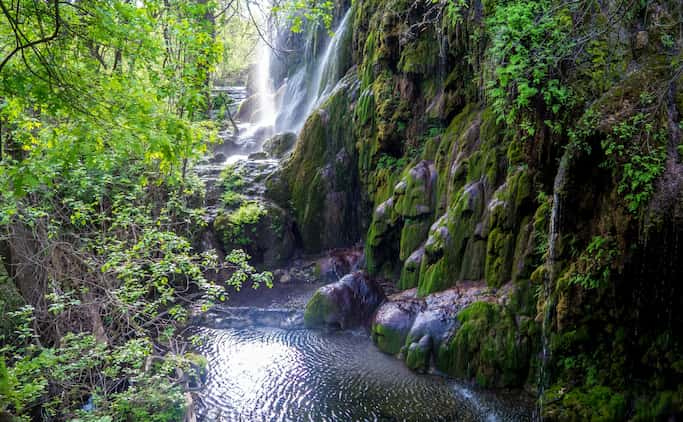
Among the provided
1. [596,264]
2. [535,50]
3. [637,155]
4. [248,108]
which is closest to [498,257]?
[596,264]

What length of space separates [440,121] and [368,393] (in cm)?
632

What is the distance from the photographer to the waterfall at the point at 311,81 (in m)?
14.8

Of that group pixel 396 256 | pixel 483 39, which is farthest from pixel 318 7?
pixel 396 256

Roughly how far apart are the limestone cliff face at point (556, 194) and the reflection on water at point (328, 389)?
0.69 metres

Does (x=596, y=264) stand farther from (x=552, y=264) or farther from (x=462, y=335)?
(x=462, y=335)

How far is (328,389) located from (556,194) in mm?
4545

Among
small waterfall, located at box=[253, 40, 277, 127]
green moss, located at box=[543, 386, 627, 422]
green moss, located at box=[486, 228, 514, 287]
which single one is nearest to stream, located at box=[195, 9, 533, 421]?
green moss, located at box=[543, 386, 627, 422]

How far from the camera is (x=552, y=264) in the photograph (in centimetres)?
551

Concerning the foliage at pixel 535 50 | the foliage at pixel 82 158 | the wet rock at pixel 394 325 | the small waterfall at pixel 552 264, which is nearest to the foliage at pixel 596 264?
the small waterfall at pixel 552 264

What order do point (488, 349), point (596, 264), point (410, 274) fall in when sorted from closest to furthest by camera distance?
point (596, 264), point (488, 349), point (410, 274)

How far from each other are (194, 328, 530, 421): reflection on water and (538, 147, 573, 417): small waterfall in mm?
556

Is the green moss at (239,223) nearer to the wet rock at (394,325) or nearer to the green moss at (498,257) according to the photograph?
the wet rock at (394,325)

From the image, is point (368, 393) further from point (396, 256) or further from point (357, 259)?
point (357, 259)

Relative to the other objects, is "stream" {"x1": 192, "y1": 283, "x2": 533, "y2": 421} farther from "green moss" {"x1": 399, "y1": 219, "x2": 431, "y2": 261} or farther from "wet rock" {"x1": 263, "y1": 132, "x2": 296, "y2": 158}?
"wet rock" {"x1": 263, "y1": 132, "x2": 296, "y2": 158}
